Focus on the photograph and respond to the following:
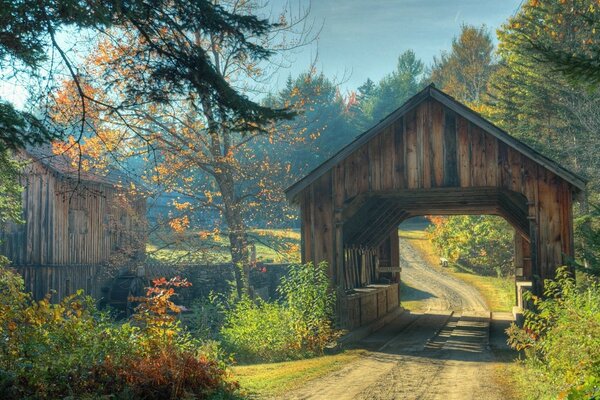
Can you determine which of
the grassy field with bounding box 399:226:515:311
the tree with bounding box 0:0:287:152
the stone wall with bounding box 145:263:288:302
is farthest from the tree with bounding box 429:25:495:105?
the tree with bounding box 0:0:287:152

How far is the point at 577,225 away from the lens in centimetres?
2091

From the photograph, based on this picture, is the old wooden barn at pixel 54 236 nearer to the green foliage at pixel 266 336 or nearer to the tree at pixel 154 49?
the green foliage at pixel 266 336

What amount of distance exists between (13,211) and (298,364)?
7768 mm

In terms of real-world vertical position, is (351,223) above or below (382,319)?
above

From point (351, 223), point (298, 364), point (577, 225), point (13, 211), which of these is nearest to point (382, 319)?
point (351, 223)

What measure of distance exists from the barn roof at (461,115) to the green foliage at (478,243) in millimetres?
23099

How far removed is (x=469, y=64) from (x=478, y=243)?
26299 millimetres

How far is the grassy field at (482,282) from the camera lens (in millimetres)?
30734

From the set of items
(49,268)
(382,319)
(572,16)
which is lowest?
(382,319)

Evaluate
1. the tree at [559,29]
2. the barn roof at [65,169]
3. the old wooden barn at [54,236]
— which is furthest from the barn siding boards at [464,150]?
the old wooden barn at [54,236]

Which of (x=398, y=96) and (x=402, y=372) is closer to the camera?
(x=402, y=372)

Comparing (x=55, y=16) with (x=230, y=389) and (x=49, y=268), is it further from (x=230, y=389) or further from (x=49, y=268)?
(x=49, y=268)

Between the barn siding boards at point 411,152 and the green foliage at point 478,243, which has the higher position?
the barn siding boards at point 411,152

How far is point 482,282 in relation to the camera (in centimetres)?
3809
